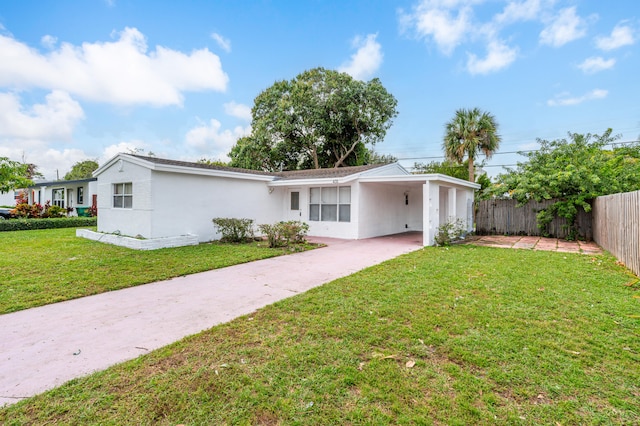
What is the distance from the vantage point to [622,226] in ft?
24.9

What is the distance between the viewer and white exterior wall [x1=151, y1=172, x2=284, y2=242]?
10555mm

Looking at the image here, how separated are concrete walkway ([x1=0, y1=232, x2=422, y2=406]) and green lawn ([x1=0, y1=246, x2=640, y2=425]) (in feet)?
1.13

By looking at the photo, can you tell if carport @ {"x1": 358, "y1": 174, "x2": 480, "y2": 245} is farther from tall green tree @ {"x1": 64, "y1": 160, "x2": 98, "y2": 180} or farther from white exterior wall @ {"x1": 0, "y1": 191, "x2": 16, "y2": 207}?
tall green tree @ {"x1": 64, "y1": 160, "x2": 98, "y2": 180}

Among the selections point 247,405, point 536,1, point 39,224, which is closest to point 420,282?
point 247,405

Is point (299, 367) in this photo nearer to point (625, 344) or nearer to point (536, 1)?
point (625, 344)

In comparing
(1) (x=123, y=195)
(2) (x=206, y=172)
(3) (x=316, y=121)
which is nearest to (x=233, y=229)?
(2) (x=206, y=172)

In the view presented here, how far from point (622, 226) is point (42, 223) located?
23643mm

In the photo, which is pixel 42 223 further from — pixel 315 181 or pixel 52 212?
pixel 315 181

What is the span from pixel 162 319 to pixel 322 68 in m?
27.5

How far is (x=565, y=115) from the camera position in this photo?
825 inches

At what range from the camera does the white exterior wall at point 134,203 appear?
10508mm

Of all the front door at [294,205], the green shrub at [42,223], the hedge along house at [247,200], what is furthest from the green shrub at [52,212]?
the front door at [294,205]

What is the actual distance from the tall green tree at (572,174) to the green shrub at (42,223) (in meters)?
22.6

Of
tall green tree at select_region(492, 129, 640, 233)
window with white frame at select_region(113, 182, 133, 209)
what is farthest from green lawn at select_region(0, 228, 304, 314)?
tall green tree at select_region(492, 129, 640, 233)
